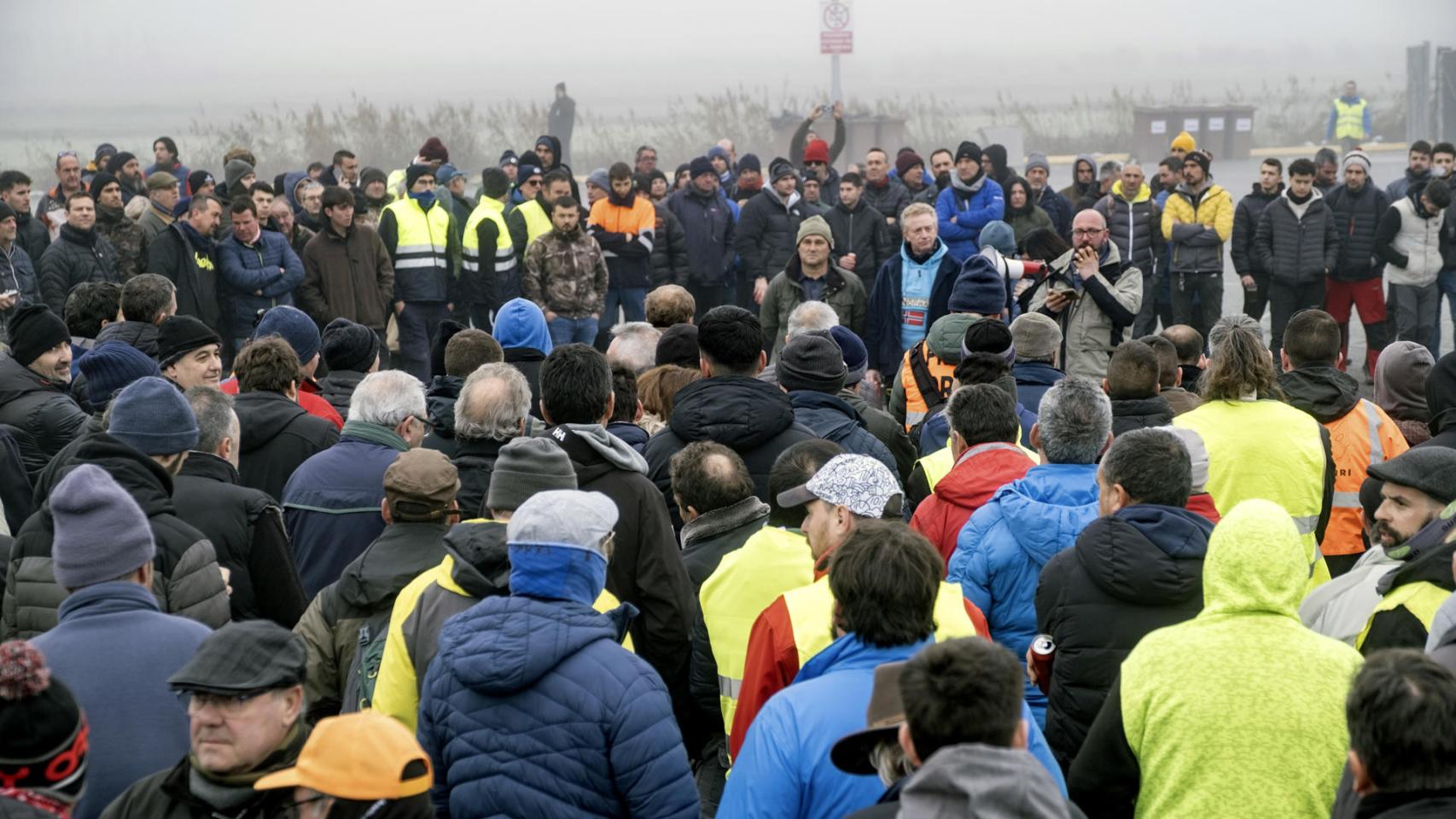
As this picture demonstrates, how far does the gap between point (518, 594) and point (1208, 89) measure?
57337 millimetres

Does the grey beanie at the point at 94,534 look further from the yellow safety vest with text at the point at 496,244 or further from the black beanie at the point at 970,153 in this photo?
the black beanie at the point at 970,153

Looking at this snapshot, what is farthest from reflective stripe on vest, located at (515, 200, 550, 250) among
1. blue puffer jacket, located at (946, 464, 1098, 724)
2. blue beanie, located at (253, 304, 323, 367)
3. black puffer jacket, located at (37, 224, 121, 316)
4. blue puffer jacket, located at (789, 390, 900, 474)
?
blue puffer jacket, located at (946, 464, 1098, 724)

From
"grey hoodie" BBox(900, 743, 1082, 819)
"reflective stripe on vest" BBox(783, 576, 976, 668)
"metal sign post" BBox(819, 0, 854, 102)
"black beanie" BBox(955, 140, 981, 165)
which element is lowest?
"reflective stripe on vest" BBox(783, 576, 976, 668)

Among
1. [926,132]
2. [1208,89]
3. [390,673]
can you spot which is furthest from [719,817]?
[1208,89]

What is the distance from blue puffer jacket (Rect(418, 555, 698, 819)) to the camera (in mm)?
3295

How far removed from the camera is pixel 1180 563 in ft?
12.8

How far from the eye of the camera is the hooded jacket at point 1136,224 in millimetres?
13758

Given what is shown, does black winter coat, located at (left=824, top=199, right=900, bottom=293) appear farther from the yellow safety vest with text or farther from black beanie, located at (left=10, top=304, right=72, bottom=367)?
black beanie, located at (left=10, top=304, right=72, bottom=367)

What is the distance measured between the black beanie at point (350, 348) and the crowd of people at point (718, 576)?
2cm

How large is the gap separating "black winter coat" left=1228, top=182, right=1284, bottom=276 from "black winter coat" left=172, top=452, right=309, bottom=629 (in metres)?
11.0

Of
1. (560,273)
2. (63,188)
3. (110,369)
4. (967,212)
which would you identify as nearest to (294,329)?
(110,369)

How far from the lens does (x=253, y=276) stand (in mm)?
11172

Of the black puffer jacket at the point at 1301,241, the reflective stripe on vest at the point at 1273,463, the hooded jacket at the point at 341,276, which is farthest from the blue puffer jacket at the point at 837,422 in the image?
the black puffer jacket at the point at 1301,241

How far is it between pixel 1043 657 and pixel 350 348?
396 centimetres
